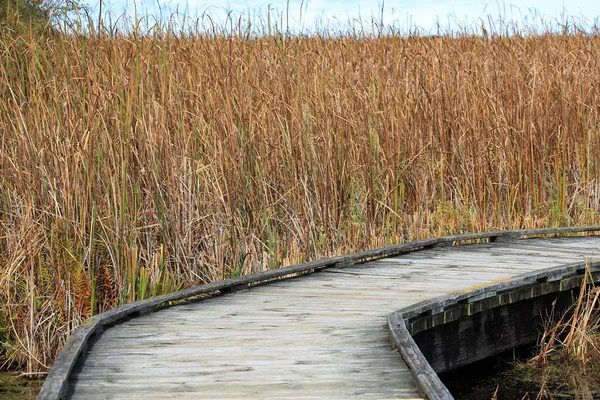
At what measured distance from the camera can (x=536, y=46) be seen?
24.8 ft

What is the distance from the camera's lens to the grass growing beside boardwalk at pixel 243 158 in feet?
13.5

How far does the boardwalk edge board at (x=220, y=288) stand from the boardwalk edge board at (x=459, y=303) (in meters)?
0.11

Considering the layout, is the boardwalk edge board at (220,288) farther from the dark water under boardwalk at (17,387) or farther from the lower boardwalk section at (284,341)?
the dark water under boardwalk at (17,387)

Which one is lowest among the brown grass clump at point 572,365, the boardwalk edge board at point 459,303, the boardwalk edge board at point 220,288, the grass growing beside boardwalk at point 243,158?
the brown grass clump at point 572,365

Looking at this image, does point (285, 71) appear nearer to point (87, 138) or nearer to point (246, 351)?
point (87, 138)

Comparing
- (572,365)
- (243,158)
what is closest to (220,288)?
(243,158)

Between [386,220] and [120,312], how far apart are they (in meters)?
2.20

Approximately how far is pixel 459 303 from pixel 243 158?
60.6 inches

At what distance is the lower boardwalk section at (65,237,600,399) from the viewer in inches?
104

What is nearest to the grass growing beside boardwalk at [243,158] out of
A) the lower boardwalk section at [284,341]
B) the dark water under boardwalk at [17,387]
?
the dark water under boardwalk at [17,387]

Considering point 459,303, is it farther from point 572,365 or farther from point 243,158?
point 243,158

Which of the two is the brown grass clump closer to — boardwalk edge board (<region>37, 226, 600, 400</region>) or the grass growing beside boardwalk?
boardwalk edge board (<region>37, 226, 600, 400</region>)

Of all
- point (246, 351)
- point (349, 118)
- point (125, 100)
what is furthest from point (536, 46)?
point (246, 351)

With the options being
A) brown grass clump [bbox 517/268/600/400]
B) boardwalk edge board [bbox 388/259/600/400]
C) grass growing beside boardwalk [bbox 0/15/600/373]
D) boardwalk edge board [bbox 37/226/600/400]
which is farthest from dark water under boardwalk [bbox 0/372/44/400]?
brown grass clump [bbox 517/268/600/400]
